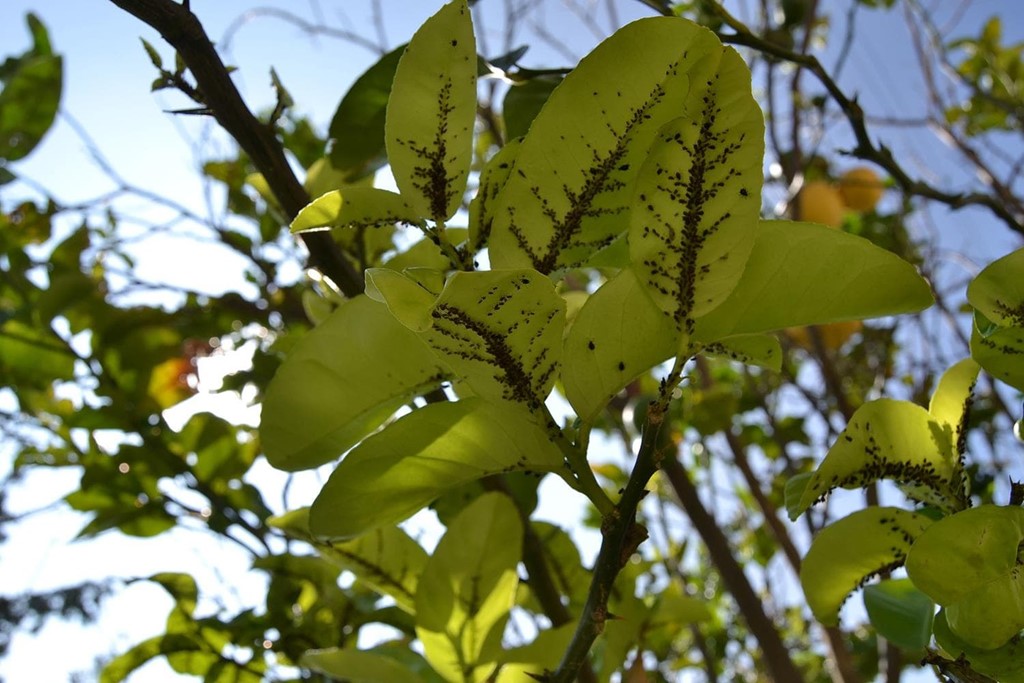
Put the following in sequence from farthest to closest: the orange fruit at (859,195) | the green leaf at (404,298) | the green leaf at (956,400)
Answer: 1. the orange fruit at (859,195)
2. the green leaf at (956,400)
3. the green leaf at (404,298)

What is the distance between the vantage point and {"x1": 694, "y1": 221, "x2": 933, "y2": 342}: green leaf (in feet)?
0.79

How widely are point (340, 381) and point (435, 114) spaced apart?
10cm

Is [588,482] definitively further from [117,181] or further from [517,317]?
[117,181]

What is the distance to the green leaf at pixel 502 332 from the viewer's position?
0.68 feet

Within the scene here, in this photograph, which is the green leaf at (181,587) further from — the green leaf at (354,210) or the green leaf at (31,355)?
the green leaf at (354,210)

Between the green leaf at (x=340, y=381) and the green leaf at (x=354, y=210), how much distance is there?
29 millimetres

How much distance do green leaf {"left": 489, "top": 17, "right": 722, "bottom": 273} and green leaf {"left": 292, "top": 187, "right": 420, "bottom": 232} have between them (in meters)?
0.04

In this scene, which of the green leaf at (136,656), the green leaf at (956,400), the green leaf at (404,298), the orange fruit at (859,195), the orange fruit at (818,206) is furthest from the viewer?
the orange fruit at (859,195)

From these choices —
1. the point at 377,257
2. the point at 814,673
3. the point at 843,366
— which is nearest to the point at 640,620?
the point at 377,257

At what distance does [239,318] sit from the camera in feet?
3.15

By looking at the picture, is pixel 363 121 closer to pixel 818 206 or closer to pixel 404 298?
pixel 404 298

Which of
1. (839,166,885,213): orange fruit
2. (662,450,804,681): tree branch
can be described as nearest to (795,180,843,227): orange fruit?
(839,166,885,213): orange fruit

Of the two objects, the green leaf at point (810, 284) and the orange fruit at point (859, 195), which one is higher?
the orange fruit at point (859, 195)

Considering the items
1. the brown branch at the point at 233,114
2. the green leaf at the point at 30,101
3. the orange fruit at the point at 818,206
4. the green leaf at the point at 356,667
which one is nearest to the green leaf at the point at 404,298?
the brown branch at the point at 233,114
